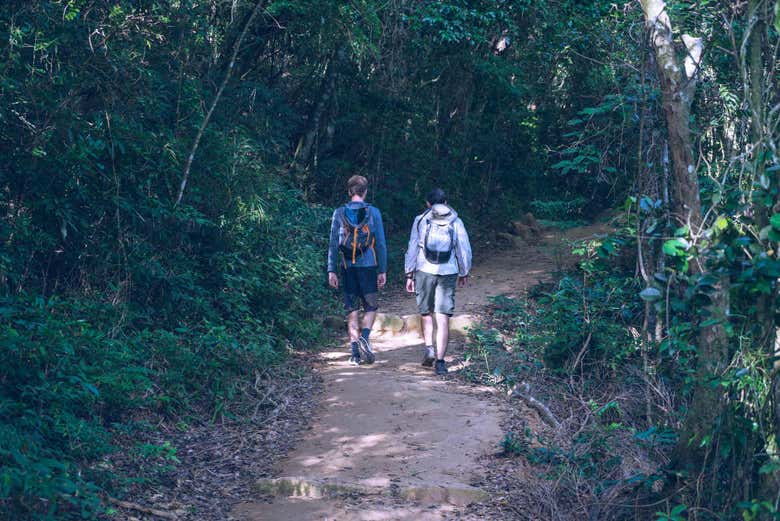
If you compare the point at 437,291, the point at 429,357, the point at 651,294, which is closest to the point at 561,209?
the point at 429,357

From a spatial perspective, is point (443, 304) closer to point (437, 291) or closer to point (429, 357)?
point (437, 291)

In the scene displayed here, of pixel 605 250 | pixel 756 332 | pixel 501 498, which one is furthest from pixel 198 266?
pixel 756 332

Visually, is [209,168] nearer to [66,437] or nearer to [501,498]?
[66,437]

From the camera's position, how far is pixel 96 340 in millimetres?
5477

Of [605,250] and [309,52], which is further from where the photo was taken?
[309,52]

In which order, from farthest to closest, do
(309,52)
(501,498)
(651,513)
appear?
(309,52) → (501,498) → (651,513)

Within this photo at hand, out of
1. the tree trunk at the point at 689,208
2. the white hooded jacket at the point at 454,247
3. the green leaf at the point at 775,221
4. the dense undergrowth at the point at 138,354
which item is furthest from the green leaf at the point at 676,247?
the white hooded jacket at the point at 454,247

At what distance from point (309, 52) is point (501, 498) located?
383 inches

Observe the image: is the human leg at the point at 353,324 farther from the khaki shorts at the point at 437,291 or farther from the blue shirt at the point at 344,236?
the khaki shorts at the point at 437,291

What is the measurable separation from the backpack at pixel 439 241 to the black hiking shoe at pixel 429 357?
110 centimetres

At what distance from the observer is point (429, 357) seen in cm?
889

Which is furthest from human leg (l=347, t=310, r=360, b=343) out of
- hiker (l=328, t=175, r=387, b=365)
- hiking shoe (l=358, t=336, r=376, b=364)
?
hiking shoe (l=358, t=336, r=376, b=364)

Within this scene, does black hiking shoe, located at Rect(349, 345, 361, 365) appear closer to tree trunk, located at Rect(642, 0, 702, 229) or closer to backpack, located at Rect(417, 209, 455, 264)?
backpack, located at Rect(417, 209, 455, 264)

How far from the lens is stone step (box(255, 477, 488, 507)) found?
17.4ft
